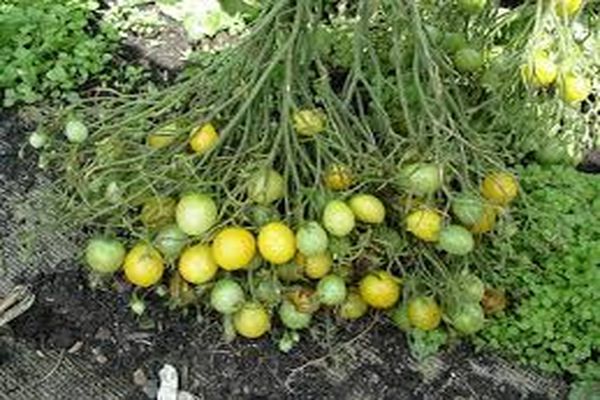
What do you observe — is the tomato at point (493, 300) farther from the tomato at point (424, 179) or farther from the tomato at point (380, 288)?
the tomato at point (424, 179)

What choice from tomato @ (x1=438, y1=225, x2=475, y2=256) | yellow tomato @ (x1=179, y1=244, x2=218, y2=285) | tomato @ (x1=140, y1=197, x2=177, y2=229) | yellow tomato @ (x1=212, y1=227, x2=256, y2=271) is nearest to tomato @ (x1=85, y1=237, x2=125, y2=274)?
tomato @ (x1=140, y1=197, x2=177, y2=229)

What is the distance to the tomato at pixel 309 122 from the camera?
10.2 ft

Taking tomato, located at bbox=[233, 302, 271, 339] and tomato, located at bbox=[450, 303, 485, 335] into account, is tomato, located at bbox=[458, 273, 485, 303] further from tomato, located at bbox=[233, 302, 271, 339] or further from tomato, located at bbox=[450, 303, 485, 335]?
tomato, located at bbox=[233, 302, 271, 339]

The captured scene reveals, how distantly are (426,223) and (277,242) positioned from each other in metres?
0.43

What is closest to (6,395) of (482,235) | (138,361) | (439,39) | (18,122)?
(138,361)

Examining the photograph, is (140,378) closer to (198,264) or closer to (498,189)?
(198,264)

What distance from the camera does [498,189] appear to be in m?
3.16

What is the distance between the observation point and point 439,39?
3588 mm

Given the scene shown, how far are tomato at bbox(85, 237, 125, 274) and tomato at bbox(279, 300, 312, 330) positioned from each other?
0.51 m

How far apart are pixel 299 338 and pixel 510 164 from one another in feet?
3.29

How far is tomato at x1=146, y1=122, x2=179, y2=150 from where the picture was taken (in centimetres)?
322

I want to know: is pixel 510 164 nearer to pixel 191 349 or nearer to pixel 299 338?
pixel 299 338

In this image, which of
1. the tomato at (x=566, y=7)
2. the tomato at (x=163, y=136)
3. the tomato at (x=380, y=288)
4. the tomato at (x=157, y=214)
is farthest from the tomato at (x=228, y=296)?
the tomato at (x=566, y=7)

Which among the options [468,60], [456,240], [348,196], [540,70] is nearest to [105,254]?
[348,196]
